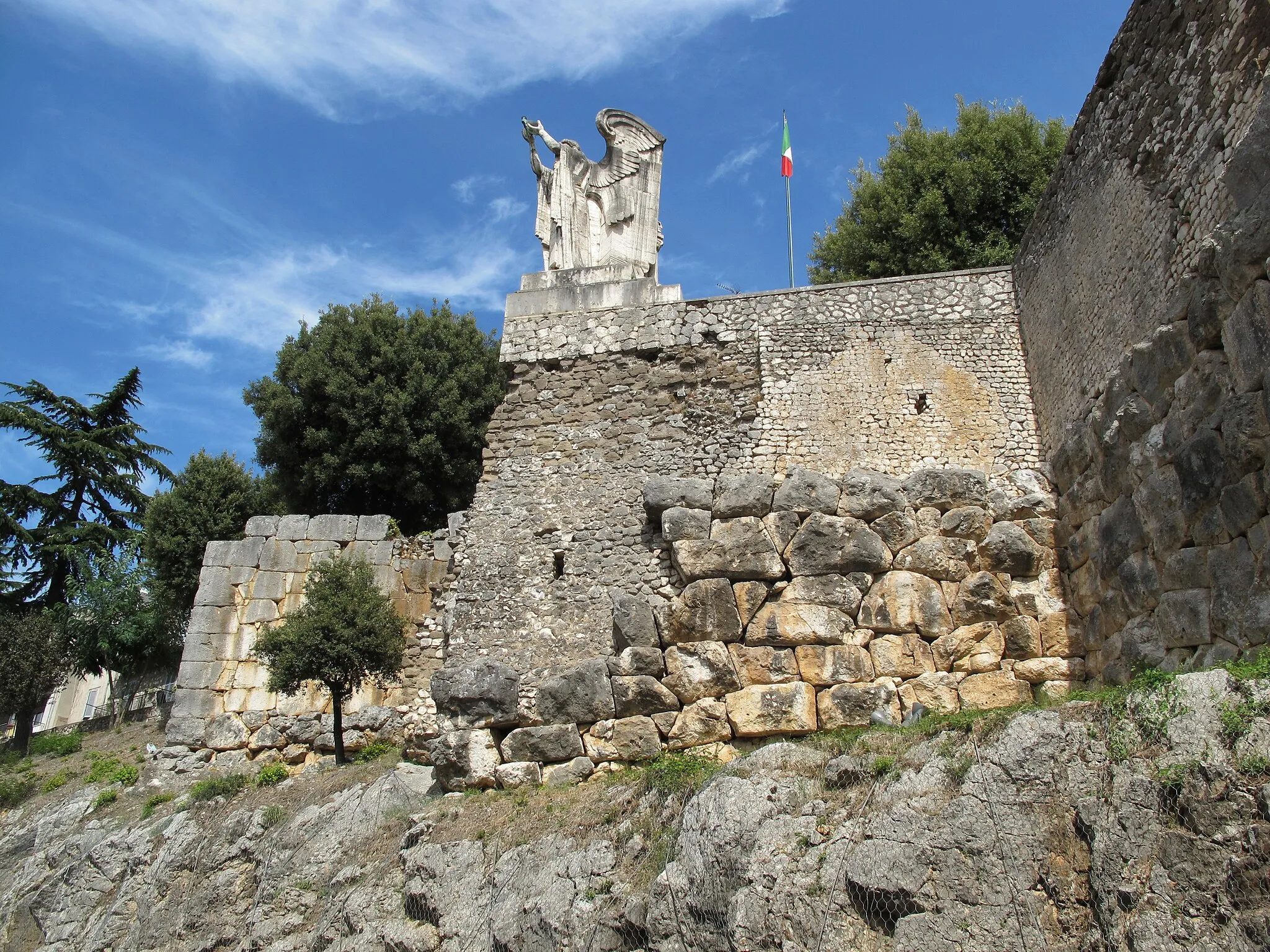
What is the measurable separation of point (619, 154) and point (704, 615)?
8241mm

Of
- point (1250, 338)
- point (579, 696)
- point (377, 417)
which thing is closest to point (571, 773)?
point (579, 696)

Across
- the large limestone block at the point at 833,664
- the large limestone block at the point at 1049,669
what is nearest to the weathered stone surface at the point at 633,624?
the large limestone block at the point at 833,664

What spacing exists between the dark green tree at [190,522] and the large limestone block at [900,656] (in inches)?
502

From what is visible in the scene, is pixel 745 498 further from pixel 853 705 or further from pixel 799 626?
pixel 853 705

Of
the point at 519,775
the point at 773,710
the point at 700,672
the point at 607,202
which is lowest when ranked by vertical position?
the point at 519,775

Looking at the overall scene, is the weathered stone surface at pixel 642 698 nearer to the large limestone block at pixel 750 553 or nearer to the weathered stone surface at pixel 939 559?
the large limestone block at pixel 750 553

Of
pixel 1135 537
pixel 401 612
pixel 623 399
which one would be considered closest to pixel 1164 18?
pixel 1135 537

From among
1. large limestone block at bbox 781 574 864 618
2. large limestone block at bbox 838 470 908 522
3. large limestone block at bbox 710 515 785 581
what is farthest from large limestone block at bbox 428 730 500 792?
large limestone block at bbox 838 470 908 522

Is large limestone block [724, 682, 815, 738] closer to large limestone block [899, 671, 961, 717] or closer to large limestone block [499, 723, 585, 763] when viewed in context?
large limestone block [899, 671, 961, 717]

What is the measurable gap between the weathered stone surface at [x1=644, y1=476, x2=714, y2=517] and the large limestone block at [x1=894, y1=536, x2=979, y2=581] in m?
1.99

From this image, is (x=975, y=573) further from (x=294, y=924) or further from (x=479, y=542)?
(x=294, y=924)

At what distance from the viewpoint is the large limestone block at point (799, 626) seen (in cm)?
917

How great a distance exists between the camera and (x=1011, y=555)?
955 cm

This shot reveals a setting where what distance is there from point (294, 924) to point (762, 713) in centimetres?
485
